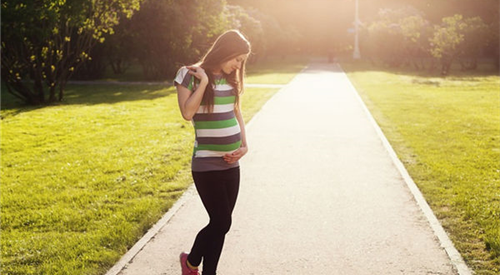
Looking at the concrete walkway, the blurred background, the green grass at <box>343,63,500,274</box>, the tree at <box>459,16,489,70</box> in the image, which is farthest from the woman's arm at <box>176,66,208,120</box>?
the tree at <box>459,16,489,70</box>

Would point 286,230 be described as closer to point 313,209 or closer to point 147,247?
point 313,209

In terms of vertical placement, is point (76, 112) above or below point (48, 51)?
below

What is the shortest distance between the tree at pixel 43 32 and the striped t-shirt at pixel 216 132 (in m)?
13.5

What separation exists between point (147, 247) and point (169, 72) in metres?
26.6

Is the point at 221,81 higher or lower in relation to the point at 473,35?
higher

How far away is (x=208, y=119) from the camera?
144 inches

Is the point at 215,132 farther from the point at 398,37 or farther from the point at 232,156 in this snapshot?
the point at 398,37

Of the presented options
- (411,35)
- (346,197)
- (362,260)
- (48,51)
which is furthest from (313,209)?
(411,35)

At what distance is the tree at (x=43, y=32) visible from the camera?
15414 millimetres

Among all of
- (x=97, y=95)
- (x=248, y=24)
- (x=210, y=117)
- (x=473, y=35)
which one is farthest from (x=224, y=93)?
(x=248, y=24)

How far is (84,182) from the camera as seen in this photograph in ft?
24.5

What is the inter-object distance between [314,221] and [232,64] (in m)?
2.65

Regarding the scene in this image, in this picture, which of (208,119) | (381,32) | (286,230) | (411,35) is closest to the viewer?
(208,119)

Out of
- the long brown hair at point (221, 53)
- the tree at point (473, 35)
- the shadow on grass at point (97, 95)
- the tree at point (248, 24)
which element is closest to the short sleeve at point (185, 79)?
the long brown hair at point (221, 53)
